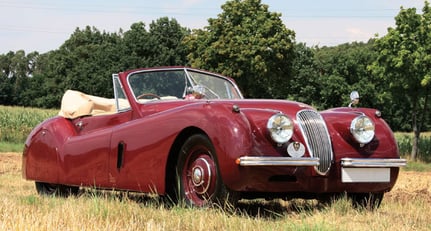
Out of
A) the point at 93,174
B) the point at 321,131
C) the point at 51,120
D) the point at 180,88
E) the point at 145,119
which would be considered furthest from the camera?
the point at 51,120

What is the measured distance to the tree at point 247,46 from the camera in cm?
3438

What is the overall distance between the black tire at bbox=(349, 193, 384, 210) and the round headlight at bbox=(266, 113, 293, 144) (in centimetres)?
122

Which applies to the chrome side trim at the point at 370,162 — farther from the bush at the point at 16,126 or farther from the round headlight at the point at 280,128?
the bush at the point at 16,126

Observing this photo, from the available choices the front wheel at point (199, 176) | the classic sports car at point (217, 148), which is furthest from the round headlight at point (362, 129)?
the front wheel at point (199, 176)

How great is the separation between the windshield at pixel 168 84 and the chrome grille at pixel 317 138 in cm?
147

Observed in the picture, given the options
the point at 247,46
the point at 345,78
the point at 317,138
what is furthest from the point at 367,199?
the point at 345,78

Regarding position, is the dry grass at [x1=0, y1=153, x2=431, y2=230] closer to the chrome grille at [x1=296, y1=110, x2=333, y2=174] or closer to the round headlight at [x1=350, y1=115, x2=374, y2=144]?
the chrome grille at [x1=296, y1=110, x2=333, y2=174]

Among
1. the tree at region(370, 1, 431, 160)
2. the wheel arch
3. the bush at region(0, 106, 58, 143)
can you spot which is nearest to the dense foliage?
the tree at region(370, 1, 431, 160)

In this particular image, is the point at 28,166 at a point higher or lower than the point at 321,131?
lower

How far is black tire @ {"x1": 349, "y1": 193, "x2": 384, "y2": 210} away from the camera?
4.91 m

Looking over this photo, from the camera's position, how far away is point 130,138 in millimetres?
5070

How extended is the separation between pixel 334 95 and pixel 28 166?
160ft

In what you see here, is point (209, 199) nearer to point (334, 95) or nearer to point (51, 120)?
point (51, 120)

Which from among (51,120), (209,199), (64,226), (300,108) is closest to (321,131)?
(300,108)
